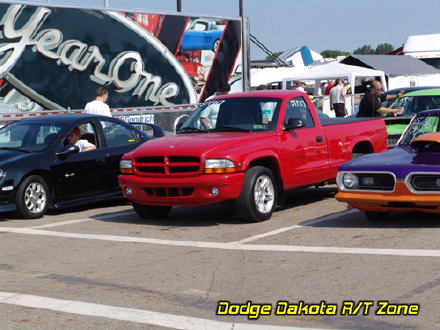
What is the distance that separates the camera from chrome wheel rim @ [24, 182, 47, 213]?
12203 mm

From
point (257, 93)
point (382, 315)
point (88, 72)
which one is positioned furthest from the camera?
point (88, 72)

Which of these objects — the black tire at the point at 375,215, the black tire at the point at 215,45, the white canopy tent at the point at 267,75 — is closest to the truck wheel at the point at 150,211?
the black tire at the point at 375,215

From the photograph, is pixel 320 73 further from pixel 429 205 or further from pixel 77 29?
pixel 429 205

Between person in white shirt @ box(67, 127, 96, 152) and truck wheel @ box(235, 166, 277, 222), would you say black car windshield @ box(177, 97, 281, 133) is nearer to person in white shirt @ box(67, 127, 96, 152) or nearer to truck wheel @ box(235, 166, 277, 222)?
truck wheel @ box(235, 166, 277, 222)

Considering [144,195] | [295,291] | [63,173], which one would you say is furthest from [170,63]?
[295,291]

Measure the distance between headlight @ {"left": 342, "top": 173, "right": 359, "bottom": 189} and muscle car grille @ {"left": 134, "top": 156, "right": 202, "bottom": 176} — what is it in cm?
177

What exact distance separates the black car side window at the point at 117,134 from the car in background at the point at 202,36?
340 inches

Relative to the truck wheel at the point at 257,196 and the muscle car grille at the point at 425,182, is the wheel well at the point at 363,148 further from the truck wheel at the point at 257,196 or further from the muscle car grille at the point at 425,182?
the muscle car grille at the point at 425,182

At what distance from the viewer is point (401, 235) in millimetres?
9570

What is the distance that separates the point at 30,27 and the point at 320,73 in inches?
702

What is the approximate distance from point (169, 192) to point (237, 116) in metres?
1.74

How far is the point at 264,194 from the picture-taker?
36.6ft

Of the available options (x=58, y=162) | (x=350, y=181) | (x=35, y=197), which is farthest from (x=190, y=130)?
(x=350, y=181)

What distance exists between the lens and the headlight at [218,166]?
10703 mm
